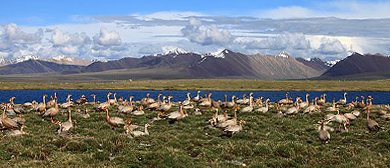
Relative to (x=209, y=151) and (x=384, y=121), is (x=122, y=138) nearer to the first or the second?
(x=209, y=151)

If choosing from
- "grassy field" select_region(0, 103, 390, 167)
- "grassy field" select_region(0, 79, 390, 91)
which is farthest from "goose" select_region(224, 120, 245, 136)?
"grassy field" select_region(0, 79, 390, 91)

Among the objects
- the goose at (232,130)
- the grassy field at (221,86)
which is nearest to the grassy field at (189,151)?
the goose at (232,130)

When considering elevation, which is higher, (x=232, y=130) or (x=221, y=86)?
(x=232, y=130)

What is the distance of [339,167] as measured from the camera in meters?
15.0

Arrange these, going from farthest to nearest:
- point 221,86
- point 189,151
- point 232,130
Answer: point 221,86 → point 232,130 → point 189,151

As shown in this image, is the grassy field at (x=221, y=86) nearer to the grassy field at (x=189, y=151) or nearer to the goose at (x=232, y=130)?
the goose at (x=232, y=130)

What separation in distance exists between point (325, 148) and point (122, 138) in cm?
996

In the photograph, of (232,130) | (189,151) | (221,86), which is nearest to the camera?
(189,151)

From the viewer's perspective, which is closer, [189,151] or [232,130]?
[189,151]

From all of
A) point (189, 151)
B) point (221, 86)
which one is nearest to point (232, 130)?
point (189, 151)

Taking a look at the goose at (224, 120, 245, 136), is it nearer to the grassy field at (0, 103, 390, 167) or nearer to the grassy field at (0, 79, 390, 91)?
the grassy field at (0, 103, 390, 167)

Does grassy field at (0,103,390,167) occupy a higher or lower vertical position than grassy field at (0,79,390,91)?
higher

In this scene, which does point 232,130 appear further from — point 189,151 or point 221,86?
point 221,86

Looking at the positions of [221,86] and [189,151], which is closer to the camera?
[189,151]
